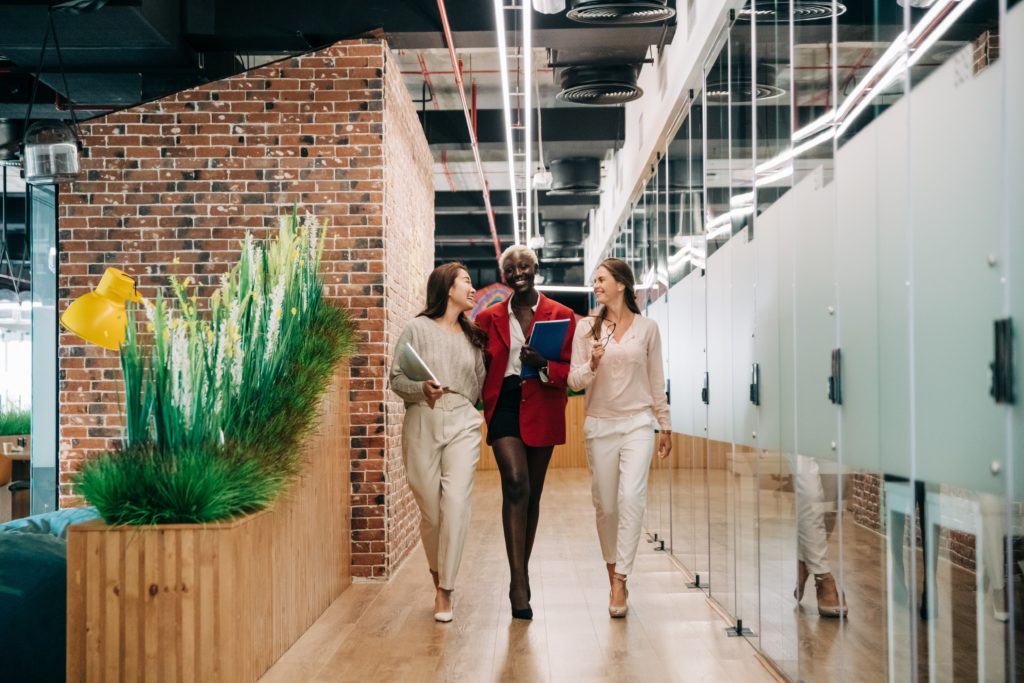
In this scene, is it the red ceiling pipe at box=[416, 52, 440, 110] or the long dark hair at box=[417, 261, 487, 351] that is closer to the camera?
the long dark hair at box=[417, 261, 487, 351]

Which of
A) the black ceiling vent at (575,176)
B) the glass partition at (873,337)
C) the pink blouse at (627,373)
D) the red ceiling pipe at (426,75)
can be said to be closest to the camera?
the glass partition at (873,337)

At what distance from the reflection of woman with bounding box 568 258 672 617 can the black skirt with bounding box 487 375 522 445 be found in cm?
27

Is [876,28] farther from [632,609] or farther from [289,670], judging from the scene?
[632,609]

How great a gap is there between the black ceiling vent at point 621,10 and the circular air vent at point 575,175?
6217 mm

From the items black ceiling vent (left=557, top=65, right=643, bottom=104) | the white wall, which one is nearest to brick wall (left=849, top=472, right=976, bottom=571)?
the white wall

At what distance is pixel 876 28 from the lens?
2639mm

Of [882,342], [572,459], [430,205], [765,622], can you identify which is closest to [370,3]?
[430,205]

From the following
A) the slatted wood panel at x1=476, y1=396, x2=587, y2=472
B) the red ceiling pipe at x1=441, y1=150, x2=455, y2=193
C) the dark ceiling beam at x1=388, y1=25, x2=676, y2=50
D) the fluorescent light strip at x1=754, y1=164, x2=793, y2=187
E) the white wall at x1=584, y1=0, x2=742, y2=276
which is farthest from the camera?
the slatted wood panel at x1=476, y1=396, x2=587, y2=472

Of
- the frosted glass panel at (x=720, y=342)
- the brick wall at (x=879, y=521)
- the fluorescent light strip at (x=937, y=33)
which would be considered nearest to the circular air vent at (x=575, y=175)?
the frosted glass panel at (x=720, y=342)

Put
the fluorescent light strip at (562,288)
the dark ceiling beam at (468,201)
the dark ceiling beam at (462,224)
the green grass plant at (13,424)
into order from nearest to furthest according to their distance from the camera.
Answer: the green grass plant at (13,424) → the dark ceiling beam at (468,201) → the dark ceiling beam at (462,224) → the fluorescent light strip at (562,288)

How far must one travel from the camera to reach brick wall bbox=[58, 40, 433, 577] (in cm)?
596

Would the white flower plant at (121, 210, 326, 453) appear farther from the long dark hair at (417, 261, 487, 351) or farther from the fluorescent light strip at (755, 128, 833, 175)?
the fluorescent light strip at (755, 128, 833, 175)

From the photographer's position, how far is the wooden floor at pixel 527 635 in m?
3.78

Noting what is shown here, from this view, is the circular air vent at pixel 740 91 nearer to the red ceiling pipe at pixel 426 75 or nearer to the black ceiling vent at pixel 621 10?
the black ceiling vent at pixel 621 10
